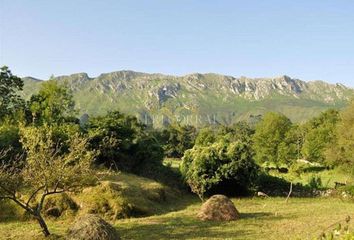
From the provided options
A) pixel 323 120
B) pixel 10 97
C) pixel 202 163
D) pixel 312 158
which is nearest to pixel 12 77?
pixel 10 97

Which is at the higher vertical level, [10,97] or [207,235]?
[10,97]

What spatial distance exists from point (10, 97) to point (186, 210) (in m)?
33.7

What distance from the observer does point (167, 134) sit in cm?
11144

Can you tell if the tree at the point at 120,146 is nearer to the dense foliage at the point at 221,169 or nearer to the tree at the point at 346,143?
the dense foliage at the point at 221,169

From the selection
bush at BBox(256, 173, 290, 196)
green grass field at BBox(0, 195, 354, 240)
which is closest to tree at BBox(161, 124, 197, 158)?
bush at BBox(256, 173, 290, 196)

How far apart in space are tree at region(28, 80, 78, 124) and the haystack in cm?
2991

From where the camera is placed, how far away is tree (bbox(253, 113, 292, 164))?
72.9 m

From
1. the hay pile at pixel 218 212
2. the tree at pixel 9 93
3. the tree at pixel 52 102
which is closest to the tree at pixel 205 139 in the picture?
the tree at pixel 52 102

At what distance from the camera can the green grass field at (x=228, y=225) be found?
920 inches

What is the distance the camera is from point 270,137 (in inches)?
2904

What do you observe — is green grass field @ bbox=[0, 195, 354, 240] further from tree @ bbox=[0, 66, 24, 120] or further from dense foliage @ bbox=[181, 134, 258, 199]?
tree @ bbox=[0, 66, 24, 120]

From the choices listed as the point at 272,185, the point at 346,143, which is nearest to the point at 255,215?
the point at 272,185

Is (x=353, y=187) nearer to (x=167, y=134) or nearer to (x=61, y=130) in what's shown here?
(x=61, y=130)

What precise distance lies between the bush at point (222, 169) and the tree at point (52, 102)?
1555 cm
